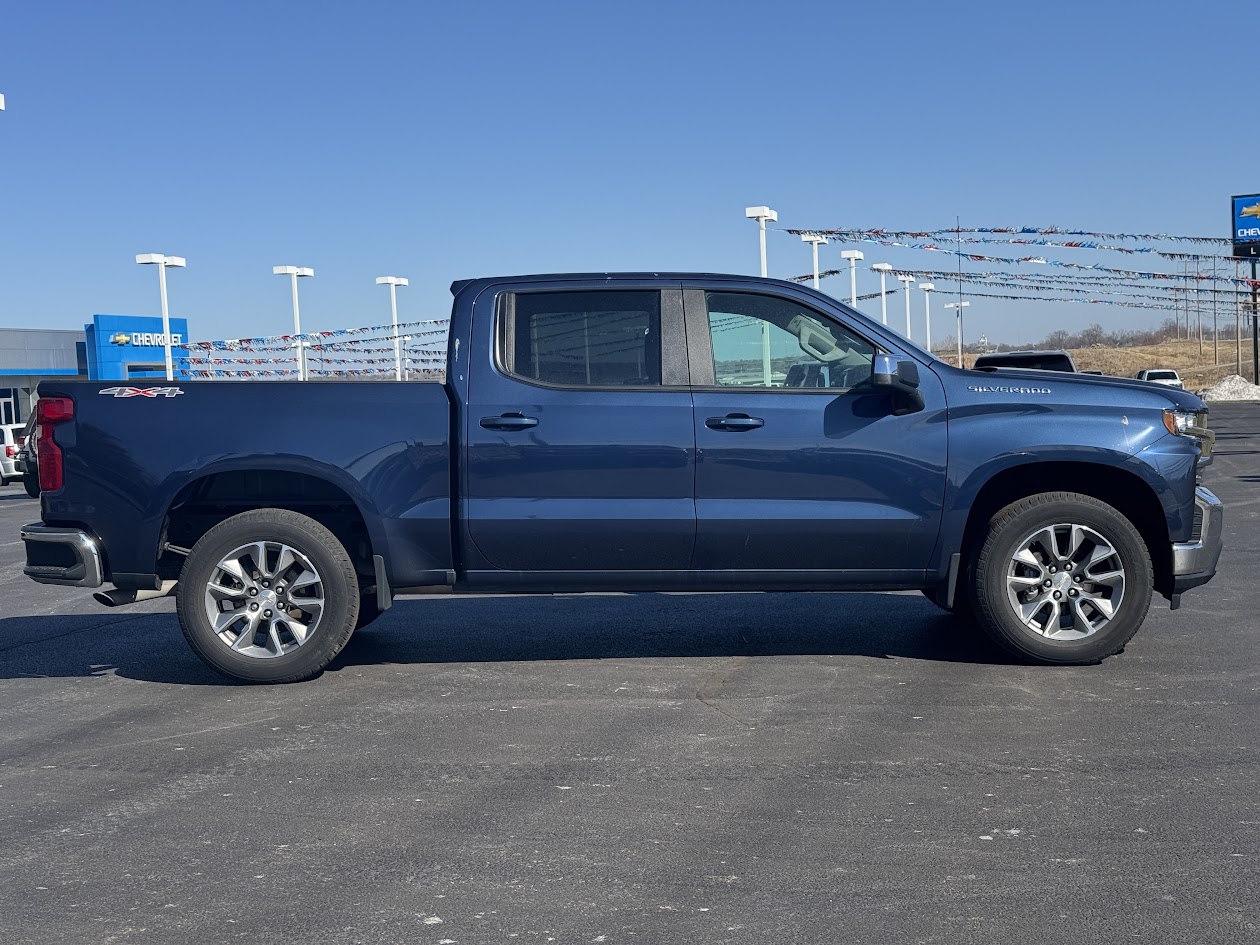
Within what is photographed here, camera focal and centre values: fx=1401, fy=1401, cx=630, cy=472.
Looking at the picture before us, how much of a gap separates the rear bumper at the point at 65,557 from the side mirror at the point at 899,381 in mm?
3983

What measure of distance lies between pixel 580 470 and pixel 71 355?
203ft

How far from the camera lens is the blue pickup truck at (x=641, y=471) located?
22.7 ft

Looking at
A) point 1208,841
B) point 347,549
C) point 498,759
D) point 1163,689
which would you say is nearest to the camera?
point 1208,841

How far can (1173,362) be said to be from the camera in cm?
10356

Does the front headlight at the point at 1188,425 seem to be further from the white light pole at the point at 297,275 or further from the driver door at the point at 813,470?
the white light pole at the point at 297,275

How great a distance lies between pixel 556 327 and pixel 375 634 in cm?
259

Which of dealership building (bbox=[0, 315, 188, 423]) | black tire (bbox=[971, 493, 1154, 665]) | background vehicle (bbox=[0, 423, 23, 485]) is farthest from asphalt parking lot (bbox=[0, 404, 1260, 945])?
dealership building (bbox=[0, 315, 188, 423])

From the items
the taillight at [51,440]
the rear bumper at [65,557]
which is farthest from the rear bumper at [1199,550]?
the taillight at [51,440]

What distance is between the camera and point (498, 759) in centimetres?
554

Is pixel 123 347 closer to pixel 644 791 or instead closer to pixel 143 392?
pixel 143 392

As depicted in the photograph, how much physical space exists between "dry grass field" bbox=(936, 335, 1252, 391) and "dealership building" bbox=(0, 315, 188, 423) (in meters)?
42.5

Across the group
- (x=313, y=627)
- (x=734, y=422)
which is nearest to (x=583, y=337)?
(x=734, y=422)

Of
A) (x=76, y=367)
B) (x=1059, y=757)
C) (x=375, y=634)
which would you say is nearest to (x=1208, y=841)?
(x=1059, y=757)

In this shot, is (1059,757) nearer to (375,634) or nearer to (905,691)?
(905,691)
